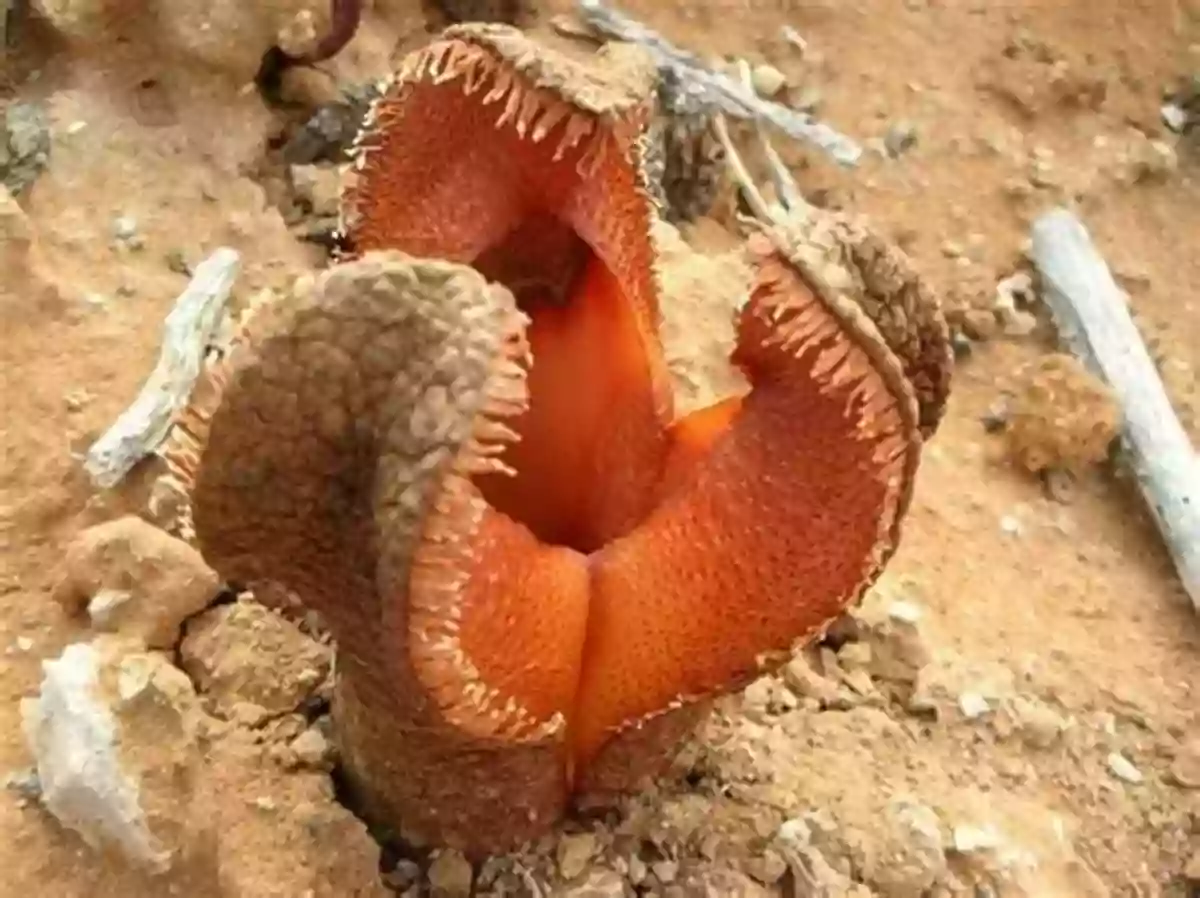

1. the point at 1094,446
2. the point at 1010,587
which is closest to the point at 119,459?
the point at 1010,587

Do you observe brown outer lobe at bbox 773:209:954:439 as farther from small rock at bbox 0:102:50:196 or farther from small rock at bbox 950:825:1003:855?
small rock at bbox 0:102:50:196

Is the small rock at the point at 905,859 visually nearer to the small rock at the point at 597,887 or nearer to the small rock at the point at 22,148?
the small rock at the point at 597,887

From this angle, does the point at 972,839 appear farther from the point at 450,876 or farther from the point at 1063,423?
the point at 1063,423

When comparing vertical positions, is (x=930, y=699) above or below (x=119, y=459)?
below

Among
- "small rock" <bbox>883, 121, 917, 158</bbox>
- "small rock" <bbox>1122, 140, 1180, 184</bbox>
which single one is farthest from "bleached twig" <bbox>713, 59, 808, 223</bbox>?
"small rock" <bbox>1122, 140, 1180, 184</bbox>

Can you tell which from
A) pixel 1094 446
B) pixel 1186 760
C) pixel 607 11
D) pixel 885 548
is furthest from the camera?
pixel 607 11

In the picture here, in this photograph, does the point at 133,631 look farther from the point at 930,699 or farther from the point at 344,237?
the point at 930,699
